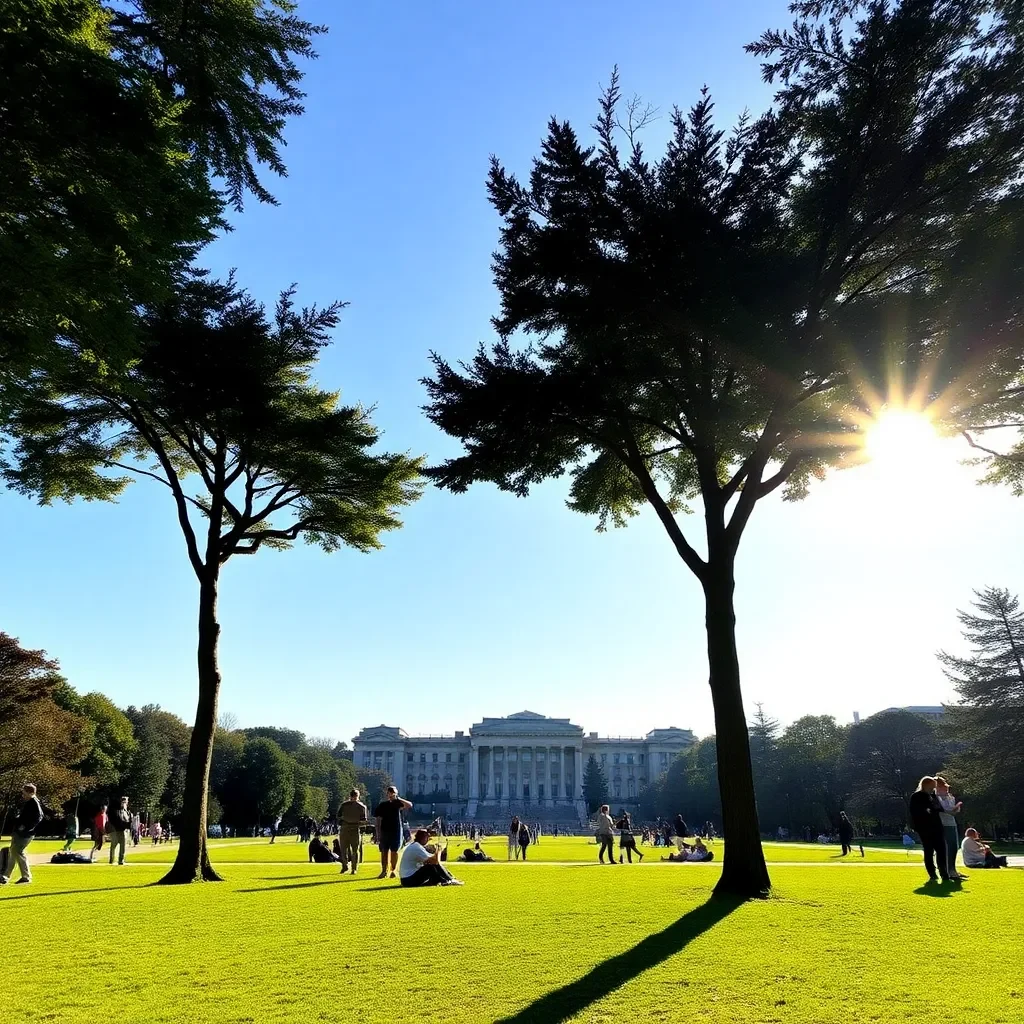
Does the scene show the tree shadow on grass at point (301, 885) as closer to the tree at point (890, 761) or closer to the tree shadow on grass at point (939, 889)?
the tree shadow on grass at point (939, 889)

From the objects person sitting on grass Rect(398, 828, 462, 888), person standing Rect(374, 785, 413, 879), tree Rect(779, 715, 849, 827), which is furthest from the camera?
tree Rect(779, 715, 849, 827)

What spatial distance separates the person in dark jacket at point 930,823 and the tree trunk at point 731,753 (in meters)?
2.62

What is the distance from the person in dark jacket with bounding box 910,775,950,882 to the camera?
1200 cm

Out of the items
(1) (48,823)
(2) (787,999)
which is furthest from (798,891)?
(1) (48,823)

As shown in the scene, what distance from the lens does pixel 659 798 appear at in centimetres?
10638

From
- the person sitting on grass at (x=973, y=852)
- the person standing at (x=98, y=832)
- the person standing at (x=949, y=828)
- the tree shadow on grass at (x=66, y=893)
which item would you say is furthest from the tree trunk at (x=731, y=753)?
the person standing at (x=98, y=832)

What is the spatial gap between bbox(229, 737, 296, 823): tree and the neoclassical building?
61095 millimetres

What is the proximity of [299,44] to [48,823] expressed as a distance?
60876 mm

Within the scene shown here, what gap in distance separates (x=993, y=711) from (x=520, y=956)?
48.7 metres

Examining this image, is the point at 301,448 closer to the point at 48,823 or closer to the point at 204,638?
the point at 204,638

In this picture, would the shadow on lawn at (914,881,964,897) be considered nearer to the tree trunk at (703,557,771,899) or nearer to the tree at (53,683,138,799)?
the tree trunk at (703,557,771,899)

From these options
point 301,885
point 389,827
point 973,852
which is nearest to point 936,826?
point 973,852

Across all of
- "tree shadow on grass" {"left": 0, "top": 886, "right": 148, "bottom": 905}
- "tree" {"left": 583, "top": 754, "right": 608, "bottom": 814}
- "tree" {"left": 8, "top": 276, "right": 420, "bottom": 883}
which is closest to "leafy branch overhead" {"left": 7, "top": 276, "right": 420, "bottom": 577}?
"tree" {"left": 8, "top": 276, "right": 420, "bottom": 883}

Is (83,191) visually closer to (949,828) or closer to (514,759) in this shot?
(949,828)
